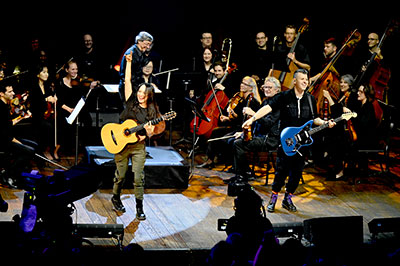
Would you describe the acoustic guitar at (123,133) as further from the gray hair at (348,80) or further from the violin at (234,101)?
the gray hair at (348,80)

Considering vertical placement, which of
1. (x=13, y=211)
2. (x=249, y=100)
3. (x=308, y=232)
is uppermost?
(x=249, y=100)

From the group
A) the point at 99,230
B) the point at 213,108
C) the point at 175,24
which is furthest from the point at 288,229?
the point at 175,24

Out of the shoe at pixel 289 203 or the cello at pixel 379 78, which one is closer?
the shoe at pixel 289 203

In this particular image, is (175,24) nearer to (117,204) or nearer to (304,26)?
(304,26)

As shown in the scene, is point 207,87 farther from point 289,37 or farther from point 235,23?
point 235,23

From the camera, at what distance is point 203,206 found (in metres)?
6.59

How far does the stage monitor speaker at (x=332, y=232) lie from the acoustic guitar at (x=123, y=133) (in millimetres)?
2078

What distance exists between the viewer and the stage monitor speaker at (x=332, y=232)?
4.68 meters

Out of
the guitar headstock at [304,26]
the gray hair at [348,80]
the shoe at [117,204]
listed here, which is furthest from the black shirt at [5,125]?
the guitar headstock at [304,26]

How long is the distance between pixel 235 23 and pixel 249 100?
3.81 metres

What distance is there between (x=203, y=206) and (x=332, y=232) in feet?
7.26

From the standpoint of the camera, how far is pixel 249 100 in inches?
301

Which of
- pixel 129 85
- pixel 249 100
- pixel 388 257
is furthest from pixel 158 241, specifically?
pixel 249 100

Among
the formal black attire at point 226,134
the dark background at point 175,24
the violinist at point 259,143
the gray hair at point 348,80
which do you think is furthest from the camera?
the dark background at point 175,24
